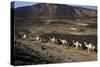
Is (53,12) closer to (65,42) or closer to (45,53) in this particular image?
(65,42)

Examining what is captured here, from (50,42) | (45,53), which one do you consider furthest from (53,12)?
(45,53)

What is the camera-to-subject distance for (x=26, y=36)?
2758mm

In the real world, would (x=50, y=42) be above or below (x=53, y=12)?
below

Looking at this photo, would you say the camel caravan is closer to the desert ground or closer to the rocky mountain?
the desert ground

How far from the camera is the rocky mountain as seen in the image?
9.09 feet

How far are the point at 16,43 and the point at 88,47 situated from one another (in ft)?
3.73

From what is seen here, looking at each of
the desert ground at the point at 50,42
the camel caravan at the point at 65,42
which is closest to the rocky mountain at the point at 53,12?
the desert ground at the point at 50,42

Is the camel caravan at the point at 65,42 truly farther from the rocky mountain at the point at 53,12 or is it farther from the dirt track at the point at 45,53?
the rocky mountain at the point at 53,12

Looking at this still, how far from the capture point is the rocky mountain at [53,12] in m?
2.77

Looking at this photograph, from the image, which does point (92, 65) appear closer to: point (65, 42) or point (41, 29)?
point (65, 42)

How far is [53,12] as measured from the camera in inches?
115

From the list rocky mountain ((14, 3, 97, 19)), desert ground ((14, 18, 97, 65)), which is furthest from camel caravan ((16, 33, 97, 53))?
rocky mountain ((14, 3, 97, 19))

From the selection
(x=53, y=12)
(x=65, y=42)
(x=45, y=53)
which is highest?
(x=53, y=12)
